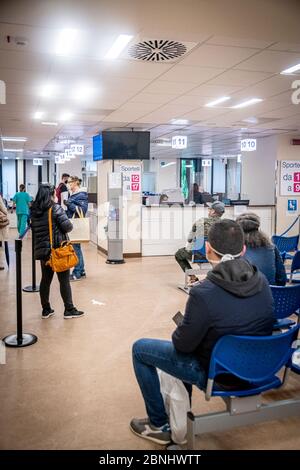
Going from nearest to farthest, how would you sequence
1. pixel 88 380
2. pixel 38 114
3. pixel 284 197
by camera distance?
pixel 88 380 → pixel 38 114 → pixel 284 197

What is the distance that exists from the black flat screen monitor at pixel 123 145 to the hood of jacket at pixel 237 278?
646 centimetres

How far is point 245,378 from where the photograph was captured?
209 centimetres

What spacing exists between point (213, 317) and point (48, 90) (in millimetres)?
4319

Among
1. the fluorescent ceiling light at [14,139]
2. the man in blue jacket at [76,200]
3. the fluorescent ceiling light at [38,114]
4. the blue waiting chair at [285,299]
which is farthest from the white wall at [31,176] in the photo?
the blue waiting chair at [285,299]

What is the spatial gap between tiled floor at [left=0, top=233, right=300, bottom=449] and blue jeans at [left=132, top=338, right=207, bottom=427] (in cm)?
22

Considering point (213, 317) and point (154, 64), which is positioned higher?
point (154, 64)

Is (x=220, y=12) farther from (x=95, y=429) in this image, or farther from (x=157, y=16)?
(x=95, y=429)

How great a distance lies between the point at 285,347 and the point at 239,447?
706 millimetres

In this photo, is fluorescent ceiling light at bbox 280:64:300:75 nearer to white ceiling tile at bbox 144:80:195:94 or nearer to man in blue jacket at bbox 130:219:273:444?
white ceiling tile at bbox 144:80:195:94

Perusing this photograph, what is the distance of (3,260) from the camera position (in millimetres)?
8352

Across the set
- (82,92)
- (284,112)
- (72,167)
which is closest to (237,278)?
(82,92)

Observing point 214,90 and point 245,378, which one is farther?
point 214,90

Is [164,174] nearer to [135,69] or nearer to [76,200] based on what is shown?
[76,200]

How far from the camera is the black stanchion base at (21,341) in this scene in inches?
153
